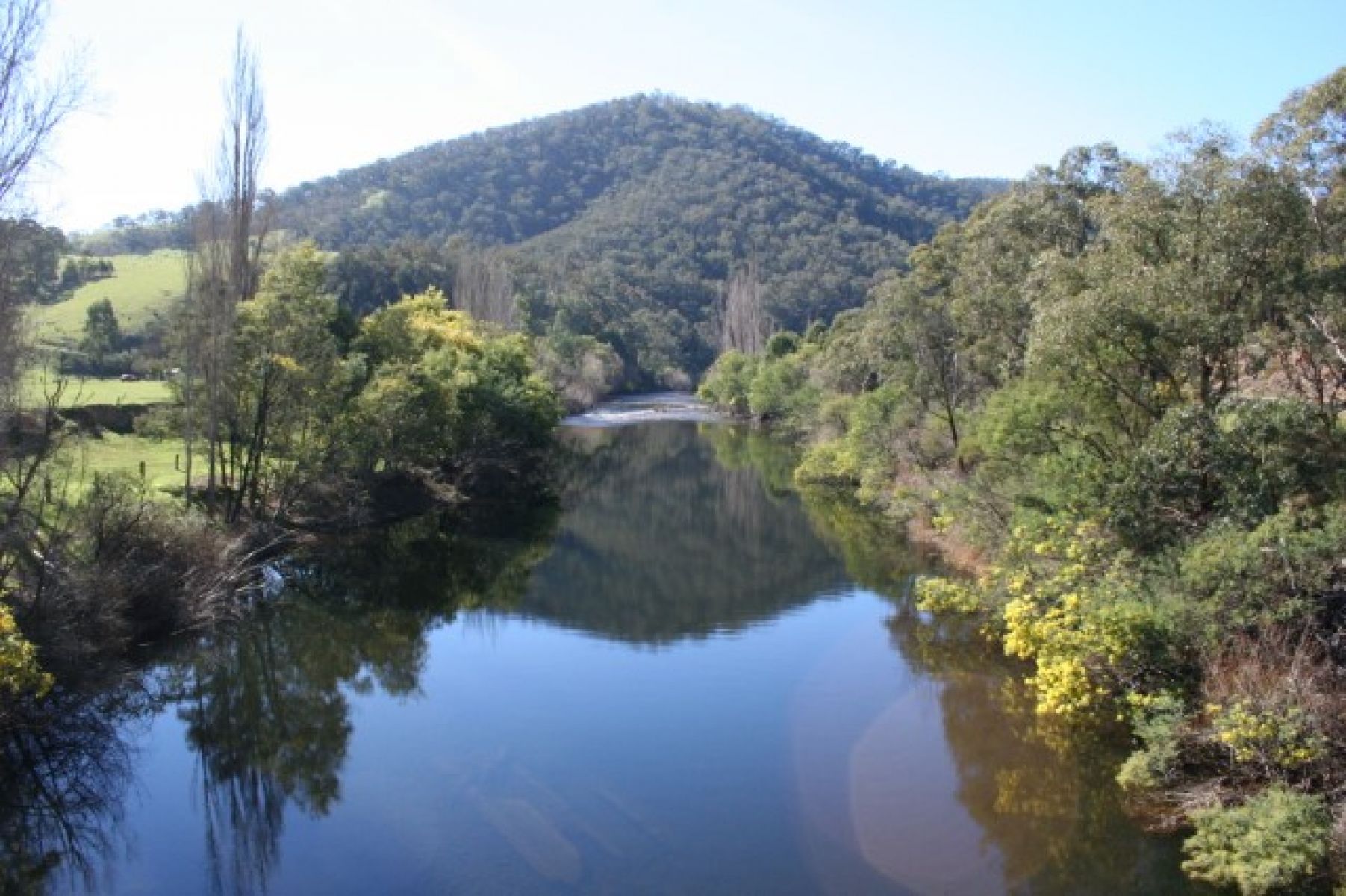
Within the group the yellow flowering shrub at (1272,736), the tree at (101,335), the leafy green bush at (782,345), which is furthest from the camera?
the leafy green bush at (782,345)

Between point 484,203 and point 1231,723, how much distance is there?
160 meters

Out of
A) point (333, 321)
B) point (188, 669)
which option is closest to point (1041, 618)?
point (188, 669)

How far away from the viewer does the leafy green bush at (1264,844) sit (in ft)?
36.6

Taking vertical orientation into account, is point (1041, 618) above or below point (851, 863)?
above

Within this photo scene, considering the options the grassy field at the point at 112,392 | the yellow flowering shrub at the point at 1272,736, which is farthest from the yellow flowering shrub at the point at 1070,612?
the grassy field at the point at 112,392

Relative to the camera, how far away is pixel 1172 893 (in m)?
11.7

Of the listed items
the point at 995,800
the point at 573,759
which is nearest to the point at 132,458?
the point at 573,759

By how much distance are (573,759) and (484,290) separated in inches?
2787

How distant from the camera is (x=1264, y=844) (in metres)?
11.4

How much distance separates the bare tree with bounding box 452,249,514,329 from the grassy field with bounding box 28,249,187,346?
795 inches

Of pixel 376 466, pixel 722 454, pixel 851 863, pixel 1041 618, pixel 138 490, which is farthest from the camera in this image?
pixel 722 454

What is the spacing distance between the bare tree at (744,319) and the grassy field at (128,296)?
52615 millimetres

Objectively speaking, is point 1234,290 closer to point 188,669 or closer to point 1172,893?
point 1172,893

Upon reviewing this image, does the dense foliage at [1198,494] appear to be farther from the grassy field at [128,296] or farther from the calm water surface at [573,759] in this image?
the grassy field at [128,296]
